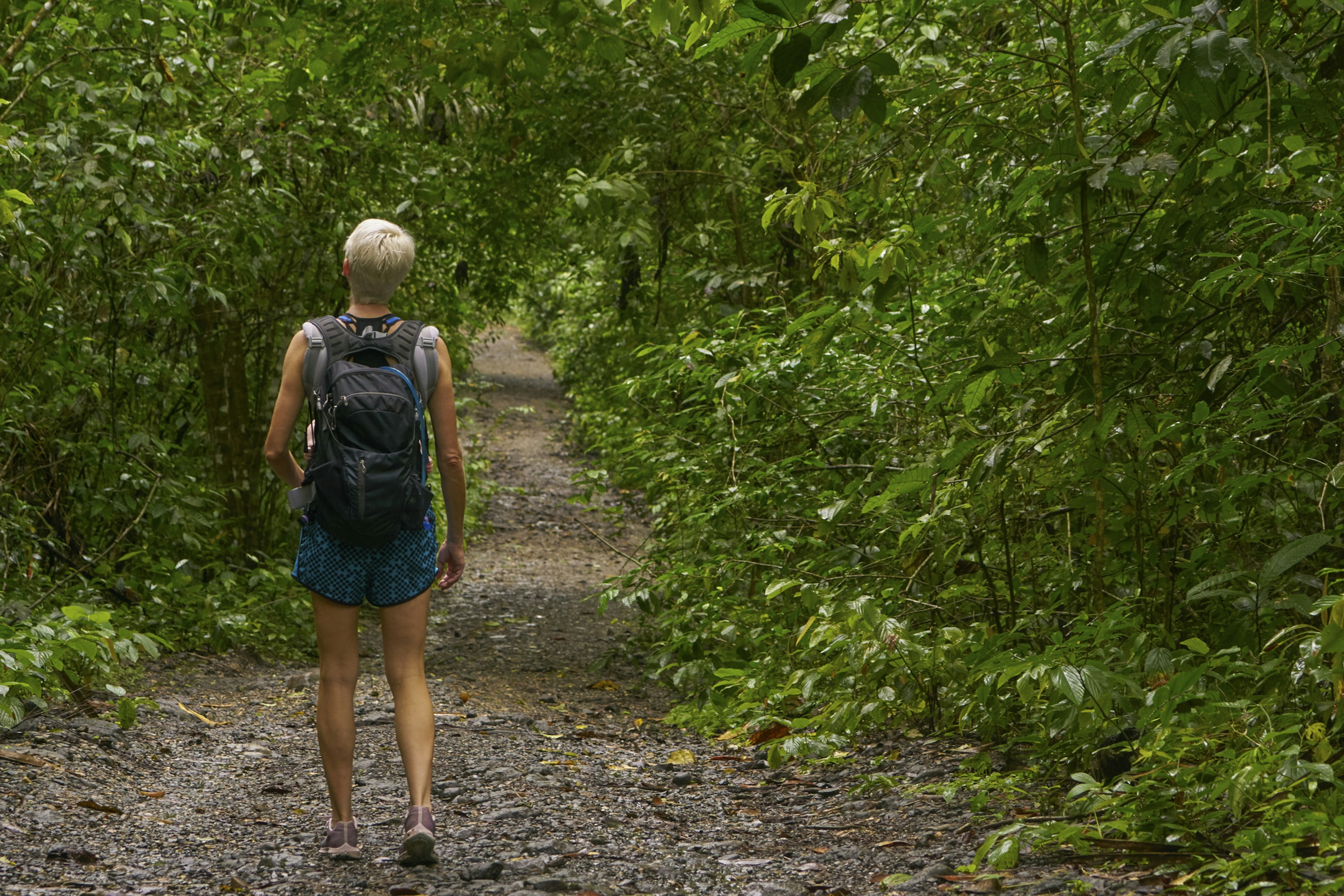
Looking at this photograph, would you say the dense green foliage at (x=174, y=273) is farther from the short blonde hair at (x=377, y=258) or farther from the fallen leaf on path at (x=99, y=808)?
the short blonde hair at (x=377, y=258)

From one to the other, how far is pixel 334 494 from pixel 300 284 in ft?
20.0

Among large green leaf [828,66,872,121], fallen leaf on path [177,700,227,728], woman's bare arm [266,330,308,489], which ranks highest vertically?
large green leaf [828,66,872,121]

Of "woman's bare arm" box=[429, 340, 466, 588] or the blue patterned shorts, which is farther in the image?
"woman's bare arm" box=[429, 340, 466, 588]

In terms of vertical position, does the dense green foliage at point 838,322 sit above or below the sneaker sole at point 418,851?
above

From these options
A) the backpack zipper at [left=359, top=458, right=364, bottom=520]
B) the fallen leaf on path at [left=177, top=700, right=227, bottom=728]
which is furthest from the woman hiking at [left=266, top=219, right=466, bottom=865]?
the fallen leaf on path at [left=177, top=700, right=227, bottom=728]

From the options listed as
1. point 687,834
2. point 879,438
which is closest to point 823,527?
point 879,438

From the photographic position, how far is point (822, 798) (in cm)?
443

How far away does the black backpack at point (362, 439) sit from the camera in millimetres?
3418

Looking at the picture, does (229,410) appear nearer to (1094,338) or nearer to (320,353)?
(320,353)

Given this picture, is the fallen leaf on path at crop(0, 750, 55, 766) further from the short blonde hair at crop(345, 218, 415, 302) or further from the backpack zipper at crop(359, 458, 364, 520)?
the short blonde hair at crop(345, 218, 415, 302)

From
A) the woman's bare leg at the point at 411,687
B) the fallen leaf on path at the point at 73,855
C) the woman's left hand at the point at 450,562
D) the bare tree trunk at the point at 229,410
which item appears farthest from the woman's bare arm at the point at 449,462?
the bare tree trunk at the point at 229,410

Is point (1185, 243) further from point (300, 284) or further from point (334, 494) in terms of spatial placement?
point (300, 284)

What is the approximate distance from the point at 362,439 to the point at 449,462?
296 mm

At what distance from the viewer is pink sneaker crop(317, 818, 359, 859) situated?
360 cm
